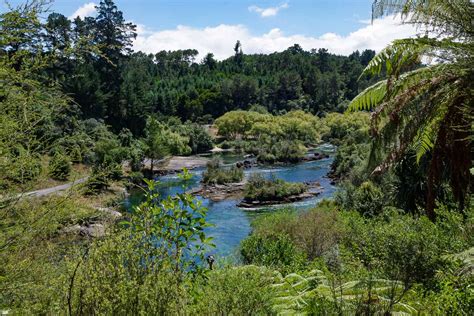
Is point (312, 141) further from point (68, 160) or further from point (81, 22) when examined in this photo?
point (68, 160)

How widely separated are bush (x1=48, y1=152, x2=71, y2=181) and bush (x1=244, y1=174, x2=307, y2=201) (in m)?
23.9

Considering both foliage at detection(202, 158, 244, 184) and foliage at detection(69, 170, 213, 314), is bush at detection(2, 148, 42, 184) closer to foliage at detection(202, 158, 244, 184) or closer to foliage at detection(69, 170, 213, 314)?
foliage at detection(69, 170, 213, 314)

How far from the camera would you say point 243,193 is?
29000 millimetres

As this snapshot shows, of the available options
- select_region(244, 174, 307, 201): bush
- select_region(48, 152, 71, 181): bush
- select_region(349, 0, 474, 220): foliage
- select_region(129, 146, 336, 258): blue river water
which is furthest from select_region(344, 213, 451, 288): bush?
select_region(244, 174, 307, 201): bush

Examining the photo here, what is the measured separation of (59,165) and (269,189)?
24.8 meters

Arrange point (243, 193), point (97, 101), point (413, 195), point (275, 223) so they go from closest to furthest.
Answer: point (413, 195), point (275, 223), point (243, 193), point (97, 101)

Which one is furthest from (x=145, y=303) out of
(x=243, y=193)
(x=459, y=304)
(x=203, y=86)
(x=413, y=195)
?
(x=203, y=86)

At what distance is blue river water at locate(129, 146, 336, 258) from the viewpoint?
19.4 metres

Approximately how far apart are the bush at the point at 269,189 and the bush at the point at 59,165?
23946 millimetres

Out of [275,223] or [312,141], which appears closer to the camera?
[275,223]

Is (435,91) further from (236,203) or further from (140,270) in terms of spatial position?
(236,203)

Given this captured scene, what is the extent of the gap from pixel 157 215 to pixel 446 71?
3341 millimetres

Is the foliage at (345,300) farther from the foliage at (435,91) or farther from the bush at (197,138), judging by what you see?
the bush at (197,138)

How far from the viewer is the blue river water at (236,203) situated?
19.4 metres
